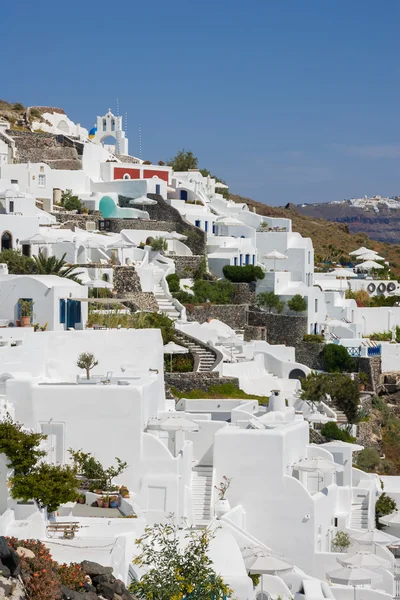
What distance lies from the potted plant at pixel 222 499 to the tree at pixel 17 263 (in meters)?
16.1

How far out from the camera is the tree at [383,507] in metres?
32.3

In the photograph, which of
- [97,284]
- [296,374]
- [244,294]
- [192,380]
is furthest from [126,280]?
[192,380]

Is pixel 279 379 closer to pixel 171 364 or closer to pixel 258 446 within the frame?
pixel 171 364

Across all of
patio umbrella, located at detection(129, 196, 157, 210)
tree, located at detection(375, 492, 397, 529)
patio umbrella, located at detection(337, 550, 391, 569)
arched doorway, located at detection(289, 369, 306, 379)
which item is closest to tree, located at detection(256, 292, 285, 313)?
arched doorway, located at detection(289, 369, 306, 379)

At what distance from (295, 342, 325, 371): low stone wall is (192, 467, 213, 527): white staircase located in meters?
20.3

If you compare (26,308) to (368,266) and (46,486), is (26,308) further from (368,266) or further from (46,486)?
(368,266)

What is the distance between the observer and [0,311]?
3152cm

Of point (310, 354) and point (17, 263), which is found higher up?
point (17, 263)

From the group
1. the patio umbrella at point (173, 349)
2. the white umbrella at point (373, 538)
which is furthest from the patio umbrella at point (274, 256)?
the white umbrella at point (373, 538)

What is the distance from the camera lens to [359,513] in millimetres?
30391

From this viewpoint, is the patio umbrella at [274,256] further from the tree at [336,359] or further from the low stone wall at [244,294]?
the tree at [336,359]

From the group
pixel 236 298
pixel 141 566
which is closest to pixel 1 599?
pixel 141 566

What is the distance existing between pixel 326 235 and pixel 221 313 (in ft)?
123

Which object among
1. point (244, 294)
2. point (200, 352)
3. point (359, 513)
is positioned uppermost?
point (244, 294)
